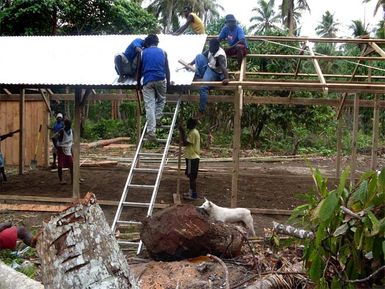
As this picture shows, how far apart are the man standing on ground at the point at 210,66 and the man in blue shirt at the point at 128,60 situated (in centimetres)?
118

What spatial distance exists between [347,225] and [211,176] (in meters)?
9.88

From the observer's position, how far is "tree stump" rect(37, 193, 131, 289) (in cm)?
211

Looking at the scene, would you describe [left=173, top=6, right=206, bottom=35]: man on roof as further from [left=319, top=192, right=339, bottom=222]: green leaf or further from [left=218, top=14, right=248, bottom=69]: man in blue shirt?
[left=319, top=192, right=339, bottom=222]: green leaf

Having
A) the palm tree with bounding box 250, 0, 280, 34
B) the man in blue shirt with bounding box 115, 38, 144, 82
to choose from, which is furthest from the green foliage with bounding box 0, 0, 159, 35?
the palm tree with bounding box 250, 0, 280, 34

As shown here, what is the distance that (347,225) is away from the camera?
8.36 ft

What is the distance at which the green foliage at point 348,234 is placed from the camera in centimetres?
244

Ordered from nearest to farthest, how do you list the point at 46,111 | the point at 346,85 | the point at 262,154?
the point at 346,85, the point at 46,111, the point at 262,154

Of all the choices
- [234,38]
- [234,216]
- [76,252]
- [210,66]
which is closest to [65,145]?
[210,66]

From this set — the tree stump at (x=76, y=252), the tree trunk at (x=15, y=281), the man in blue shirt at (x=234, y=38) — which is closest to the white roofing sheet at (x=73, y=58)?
the man in blue shirt at (x=234, y=38)

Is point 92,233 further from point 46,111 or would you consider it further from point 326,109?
point 326,109

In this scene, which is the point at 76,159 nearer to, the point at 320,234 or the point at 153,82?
the point at 153,82

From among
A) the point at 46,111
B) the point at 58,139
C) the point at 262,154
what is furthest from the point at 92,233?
the point at 262,154

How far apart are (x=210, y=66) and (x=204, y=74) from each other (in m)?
0.23

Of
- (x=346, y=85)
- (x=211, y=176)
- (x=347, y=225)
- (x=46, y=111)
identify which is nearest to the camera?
(x=347, y=225)
